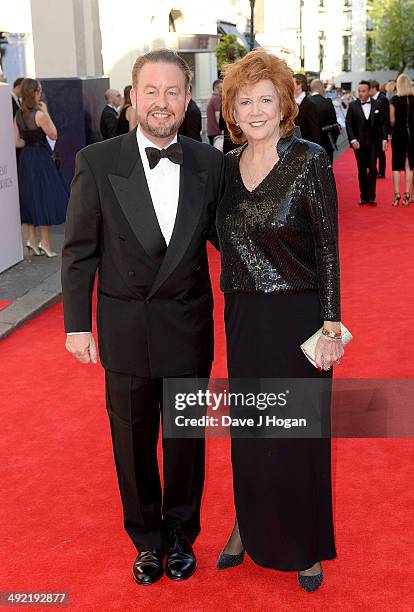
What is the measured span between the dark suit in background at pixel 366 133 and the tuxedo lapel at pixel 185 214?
1047 centimetres

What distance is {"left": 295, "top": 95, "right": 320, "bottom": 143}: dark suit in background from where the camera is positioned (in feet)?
43.3

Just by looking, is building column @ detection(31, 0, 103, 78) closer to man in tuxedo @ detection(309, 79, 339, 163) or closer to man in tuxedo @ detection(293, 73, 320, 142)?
man in tuxedo @ detection(293, 73, 320, 142)

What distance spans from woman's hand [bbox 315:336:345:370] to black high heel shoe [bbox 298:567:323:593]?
86 centimetres

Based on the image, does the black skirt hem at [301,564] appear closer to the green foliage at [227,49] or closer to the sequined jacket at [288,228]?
the sequined jacket at [288,228]

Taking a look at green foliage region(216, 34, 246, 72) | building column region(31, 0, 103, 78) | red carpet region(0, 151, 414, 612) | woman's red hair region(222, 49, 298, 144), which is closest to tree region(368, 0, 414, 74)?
green foliage region(216, 34, 246, 72)

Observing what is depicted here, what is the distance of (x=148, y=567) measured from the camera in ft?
11.6

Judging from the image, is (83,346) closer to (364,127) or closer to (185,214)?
(185,214)

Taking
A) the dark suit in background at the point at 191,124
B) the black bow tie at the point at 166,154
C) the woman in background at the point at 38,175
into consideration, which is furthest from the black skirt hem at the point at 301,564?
the dark suit in background at the point at 191,124

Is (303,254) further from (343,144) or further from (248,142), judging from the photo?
(343,144)

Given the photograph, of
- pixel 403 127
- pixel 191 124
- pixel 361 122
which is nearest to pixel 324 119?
pixel 361 122

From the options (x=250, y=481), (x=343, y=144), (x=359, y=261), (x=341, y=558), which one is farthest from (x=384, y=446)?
(x=343, y=144)

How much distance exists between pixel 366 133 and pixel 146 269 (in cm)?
1076

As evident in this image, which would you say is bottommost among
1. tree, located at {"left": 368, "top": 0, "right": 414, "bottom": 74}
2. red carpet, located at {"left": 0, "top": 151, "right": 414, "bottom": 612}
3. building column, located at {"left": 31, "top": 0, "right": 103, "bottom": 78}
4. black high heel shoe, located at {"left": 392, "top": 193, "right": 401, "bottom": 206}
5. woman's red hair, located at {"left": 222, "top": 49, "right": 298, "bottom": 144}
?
red carpet, located at {"left": 0, "top": 151, "right": 414, "bottom": 612}

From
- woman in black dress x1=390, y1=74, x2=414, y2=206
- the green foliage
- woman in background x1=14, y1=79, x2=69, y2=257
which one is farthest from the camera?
the green foliage
